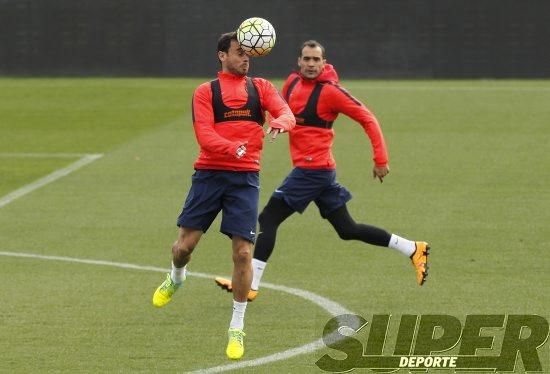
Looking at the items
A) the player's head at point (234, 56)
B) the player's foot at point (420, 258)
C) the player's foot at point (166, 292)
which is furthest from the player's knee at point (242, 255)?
the player's foot at point (420, 258)

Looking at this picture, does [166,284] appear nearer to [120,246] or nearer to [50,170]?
[120,246]

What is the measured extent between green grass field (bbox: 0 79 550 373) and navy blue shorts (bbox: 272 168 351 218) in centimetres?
74

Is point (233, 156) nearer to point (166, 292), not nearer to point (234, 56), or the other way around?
point (234, 56)

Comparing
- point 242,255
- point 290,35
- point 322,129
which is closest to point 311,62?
point 322,129

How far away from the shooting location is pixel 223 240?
1418cm

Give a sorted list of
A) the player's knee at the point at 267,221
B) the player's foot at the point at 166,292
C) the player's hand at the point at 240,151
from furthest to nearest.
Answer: the player's knee at the point at 267,221 < the player's foot at the point at 166,292 < the player's hand at the point at 240,151

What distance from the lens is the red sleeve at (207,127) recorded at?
9352mm

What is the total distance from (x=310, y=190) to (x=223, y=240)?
283 cm

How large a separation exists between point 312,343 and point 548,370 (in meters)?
1.74

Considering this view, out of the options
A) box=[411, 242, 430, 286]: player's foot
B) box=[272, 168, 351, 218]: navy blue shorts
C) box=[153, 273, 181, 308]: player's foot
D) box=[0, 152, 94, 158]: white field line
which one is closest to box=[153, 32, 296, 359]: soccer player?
→ box=[153, 273, 181, 308]: player's foot

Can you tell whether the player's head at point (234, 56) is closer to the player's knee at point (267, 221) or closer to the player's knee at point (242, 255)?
the player's knee at point (242, 255)

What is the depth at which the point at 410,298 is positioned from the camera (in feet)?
36.4

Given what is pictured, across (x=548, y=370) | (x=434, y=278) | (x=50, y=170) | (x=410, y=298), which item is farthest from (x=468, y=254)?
(x=50, y=170)

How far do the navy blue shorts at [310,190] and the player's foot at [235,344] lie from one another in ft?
7.73
